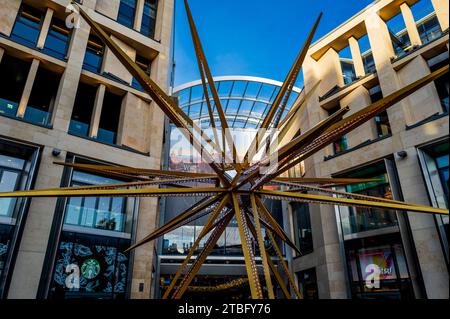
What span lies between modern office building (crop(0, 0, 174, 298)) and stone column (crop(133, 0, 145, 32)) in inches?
4.1

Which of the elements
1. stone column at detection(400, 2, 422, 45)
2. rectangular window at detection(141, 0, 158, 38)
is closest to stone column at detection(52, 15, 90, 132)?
rectangular window at detection(141, 0, 158, 38)

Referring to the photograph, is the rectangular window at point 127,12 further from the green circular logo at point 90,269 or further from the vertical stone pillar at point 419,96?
the vertical stone pillar at point 419,96

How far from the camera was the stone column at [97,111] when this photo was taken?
58.2 feet

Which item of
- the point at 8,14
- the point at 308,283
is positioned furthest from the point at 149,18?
the point at 308,283

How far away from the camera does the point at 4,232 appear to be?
43.0 feet

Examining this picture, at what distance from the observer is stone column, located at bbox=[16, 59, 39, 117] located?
15133 mm

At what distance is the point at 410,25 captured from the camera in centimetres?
1948

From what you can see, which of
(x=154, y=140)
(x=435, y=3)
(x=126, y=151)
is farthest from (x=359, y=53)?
(x=126, y=151)

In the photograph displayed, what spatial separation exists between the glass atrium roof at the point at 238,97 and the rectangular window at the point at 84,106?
1682cm

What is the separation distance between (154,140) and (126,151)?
7.05ft

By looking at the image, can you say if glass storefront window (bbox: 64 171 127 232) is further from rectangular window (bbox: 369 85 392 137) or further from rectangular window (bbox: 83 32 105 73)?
rectangular window (bbox: 369 85 392 137)

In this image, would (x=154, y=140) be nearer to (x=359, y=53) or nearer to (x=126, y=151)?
(x=126, y=151)

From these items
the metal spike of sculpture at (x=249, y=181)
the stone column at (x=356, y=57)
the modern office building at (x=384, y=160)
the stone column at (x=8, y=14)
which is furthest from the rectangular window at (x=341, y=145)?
the stone column at (x=8, y=14)

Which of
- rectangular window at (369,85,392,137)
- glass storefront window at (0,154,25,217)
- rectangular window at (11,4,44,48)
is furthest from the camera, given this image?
rectangular window at (369,85,392,137)
